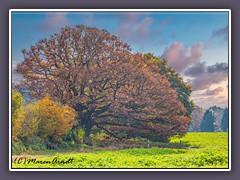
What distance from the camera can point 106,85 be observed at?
10.2 meters

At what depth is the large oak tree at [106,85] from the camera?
33.2 ft

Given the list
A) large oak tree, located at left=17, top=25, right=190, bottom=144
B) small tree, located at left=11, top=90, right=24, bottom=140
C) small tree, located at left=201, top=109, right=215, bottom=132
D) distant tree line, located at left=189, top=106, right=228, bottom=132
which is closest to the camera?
small tree, located at left=11, top=90, right=24, bottom=140

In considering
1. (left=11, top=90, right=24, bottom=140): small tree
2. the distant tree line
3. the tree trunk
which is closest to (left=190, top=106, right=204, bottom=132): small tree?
the distant tree line

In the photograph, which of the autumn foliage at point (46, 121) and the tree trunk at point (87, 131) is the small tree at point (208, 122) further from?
the autumn foliage at point (46, 121)

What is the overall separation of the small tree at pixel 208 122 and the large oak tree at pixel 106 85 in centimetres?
30

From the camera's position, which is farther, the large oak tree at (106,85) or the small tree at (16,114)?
the large oak tree at (106,85)

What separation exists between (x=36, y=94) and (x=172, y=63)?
7.99 ft

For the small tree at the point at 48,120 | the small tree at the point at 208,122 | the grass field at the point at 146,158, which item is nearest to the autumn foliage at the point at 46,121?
the small tree at the point at 48,120

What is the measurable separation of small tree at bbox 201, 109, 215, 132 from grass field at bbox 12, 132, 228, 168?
0.11 metres

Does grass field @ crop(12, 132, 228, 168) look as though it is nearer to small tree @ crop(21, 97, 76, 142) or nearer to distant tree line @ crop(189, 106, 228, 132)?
distant tree line @ crop(189, 106, 228, 132)

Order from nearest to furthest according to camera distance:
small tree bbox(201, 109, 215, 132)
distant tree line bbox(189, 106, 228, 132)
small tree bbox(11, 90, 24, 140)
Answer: small tree bbox(11, 90, 24, 140), distant tree line bbox(189, 106, 228, 132), small tree bbox(201, 109, 215, 132)

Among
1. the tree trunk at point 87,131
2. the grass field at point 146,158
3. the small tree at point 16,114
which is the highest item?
the small tree at point 16,114

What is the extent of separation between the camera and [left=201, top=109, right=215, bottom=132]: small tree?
10.00 metres
